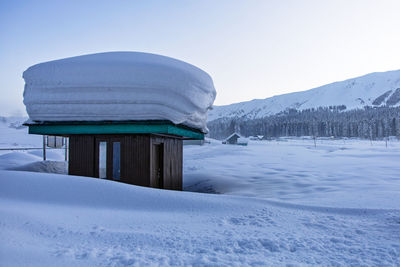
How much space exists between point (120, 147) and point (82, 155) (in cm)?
139

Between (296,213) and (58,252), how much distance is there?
405 centimetres

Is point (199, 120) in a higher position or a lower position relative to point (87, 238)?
higher

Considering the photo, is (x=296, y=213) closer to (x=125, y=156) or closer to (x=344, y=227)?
(x=344, y=227)

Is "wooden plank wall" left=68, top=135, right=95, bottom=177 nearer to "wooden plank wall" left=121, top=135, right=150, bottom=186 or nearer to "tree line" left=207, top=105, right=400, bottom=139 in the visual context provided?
"wooden plank wall" left=121, top=135, right=150, bottom=186

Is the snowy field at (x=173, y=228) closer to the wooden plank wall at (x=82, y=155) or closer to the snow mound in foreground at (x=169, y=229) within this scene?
the snow mound in foreground at (x=169, y=229)

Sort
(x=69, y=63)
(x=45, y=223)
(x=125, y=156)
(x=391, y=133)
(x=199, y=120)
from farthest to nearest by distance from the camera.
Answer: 1. (x=391, y=133)
2. (x=199, y=120)
3. (x=125, y=156)
4. (x=69, y=63)
5. (x=45, y=223)

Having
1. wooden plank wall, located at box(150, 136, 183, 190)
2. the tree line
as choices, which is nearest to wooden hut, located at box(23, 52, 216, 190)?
wooden plank wall, located at box(150, 136, 183, 190)

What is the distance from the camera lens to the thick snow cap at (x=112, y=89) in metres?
8.20

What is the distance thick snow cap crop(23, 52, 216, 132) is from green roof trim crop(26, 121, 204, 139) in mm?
196

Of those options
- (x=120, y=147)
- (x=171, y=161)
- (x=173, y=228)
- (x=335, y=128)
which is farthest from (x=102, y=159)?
(x=335, y=128)

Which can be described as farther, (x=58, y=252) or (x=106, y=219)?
(x=106, y=219)

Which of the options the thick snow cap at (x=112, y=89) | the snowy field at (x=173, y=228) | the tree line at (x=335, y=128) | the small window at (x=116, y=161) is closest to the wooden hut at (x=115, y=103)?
the thick snow cap at (x=112, y=89)

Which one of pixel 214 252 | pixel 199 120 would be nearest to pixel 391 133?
pixel 199 120

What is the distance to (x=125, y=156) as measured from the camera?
364 inches
